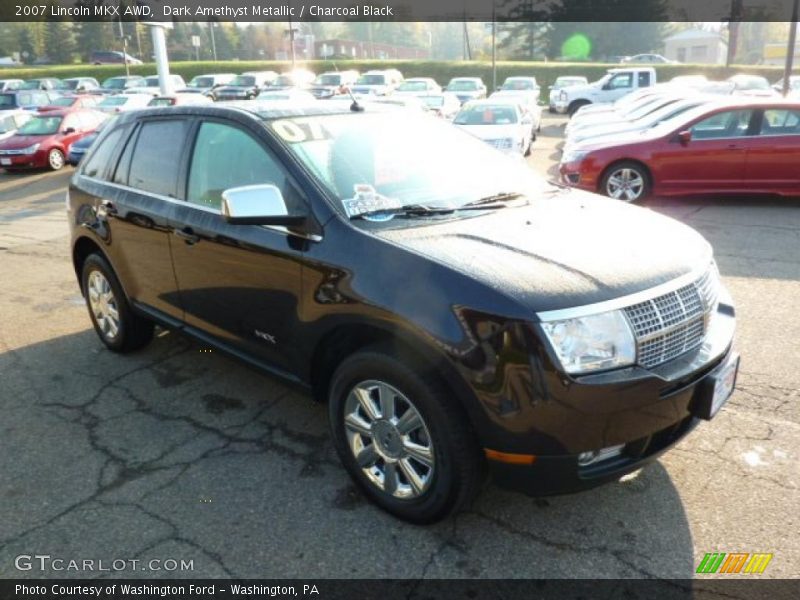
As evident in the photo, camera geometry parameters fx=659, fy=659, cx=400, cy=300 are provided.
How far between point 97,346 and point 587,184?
747 cm

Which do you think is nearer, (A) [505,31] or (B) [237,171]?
(B) [237,171]

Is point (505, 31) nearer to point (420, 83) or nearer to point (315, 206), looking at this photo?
point (420, 83)

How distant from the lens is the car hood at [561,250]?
2.46 metres

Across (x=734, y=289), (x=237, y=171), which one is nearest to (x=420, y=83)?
(x=734, y=289)

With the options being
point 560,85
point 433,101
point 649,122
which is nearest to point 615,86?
point 560,85

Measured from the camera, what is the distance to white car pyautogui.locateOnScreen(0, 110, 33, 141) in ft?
57.8

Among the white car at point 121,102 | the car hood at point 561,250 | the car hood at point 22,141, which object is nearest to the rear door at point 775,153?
the car hood at point 561,250

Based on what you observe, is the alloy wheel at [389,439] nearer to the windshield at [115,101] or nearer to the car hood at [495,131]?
the car hood at [495,131]

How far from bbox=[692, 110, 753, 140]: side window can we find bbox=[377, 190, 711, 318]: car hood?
23.7 feet

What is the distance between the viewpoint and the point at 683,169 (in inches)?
379

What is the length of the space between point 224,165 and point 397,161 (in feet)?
3.13

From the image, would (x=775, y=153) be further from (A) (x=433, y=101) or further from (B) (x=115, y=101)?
(B) (x=115, y=101)

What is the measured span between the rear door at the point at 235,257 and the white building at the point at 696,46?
89.5 m

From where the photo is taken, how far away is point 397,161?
3.47m
